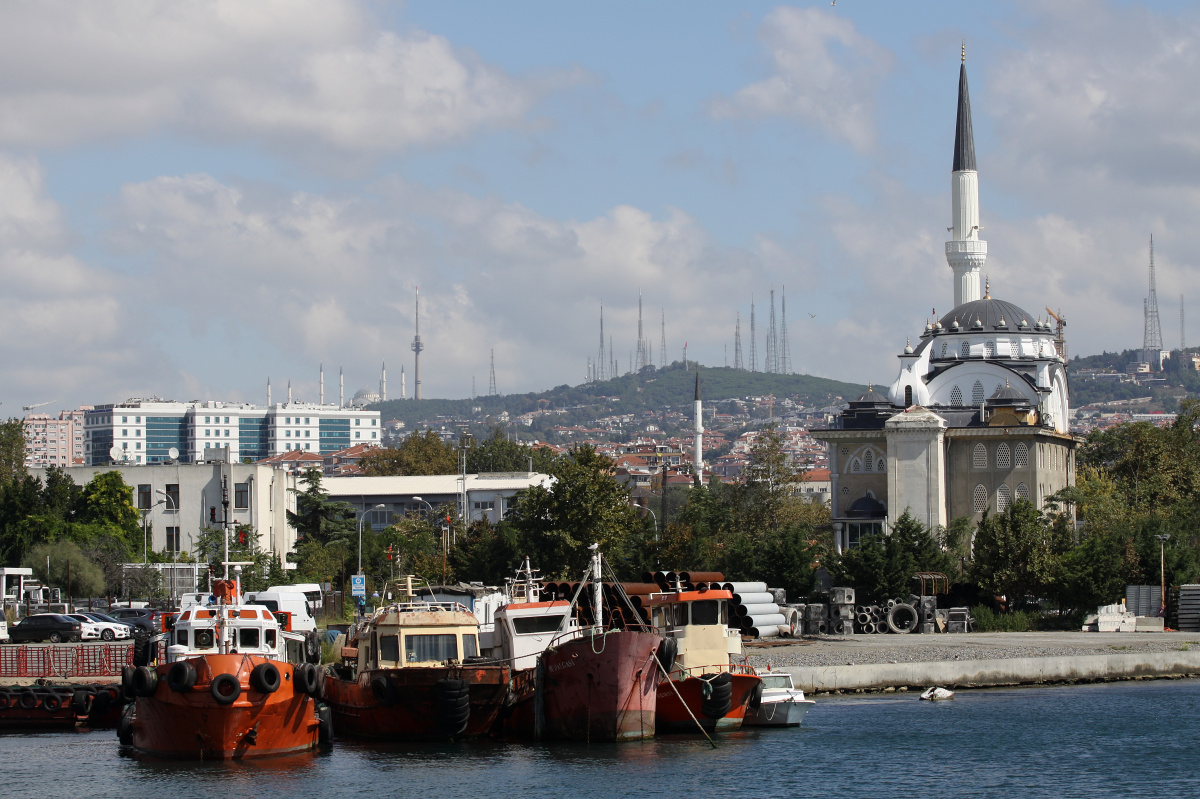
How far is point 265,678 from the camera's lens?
27.1 metres

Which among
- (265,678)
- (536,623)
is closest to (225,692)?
(265,678)

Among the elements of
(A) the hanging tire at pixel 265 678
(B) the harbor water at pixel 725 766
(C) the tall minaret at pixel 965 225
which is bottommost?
(B) the harbor water at pixel 725 766

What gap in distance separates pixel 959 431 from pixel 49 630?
167ft

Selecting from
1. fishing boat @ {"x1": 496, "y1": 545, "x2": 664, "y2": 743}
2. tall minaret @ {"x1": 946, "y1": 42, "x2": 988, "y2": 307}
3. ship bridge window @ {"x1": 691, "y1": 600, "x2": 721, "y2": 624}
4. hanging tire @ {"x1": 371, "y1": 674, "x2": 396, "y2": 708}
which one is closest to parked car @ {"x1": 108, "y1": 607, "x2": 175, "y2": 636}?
hanging tire @ {"x1": 371, "y1": 674, "x2": 396, "y2": 708}

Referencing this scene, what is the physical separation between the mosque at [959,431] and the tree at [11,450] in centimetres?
4621

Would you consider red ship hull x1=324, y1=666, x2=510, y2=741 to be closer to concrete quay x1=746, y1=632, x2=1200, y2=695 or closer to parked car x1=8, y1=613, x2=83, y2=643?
concrete quay x1=746, y1=632, x2=1200, y2=695

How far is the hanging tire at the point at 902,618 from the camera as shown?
57.2m

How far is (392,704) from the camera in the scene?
30.3 metres

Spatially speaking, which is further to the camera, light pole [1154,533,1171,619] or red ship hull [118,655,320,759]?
light pole [1154,533,1171,619]

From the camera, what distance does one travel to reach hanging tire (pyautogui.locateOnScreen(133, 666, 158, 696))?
27.3 m

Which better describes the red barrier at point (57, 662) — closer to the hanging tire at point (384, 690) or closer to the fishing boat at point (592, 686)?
the hanging tire at point (384, 690)

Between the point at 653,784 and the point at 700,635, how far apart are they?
6763 mm

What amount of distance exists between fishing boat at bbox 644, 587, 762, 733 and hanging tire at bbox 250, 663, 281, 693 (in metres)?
7.64

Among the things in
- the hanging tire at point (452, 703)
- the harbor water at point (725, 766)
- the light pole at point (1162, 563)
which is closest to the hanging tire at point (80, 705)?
the harbor water at point (725, 766)
